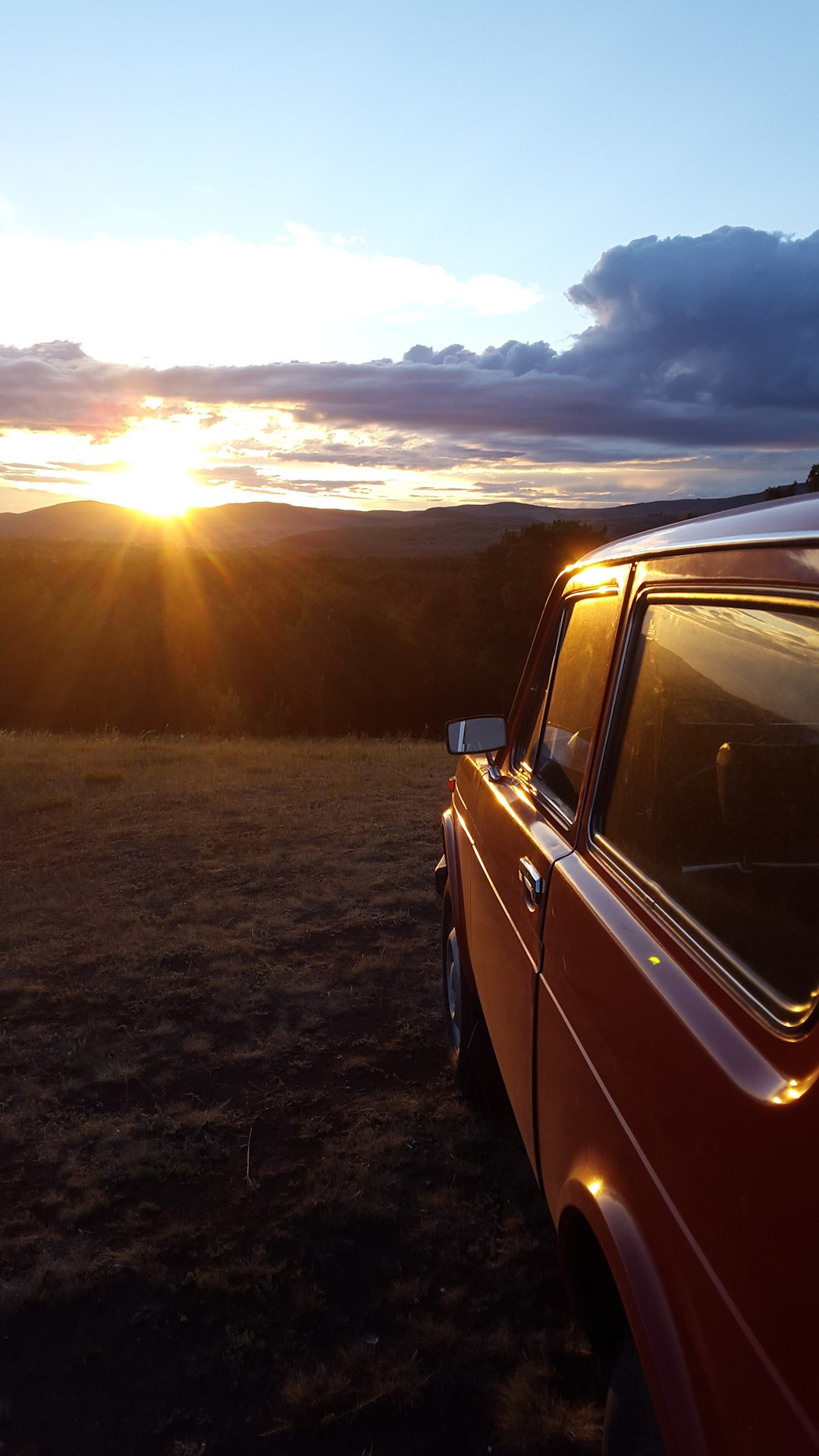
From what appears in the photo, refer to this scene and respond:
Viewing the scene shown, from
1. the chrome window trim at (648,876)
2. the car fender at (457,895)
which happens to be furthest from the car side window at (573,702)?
the car fender at (457,895)

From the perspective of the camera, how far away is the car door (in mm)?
2215

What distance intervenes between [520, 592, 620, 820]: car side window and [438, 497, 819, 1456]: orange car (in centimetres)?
2

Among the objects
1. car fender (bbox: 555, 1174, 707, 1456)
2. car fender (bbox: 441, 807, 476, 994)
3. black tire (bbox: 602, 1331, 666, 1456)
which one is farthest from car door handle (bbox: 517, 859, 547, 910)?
car fender (bbox: 441, 807, 476, 994)

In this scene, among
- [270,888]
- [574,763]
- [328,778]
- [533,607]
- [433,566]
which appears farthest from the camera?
[433,566]

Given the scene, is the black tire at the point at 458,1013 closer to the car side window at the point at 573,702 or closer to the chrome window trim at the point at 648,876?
the car side window at the point at 573,702

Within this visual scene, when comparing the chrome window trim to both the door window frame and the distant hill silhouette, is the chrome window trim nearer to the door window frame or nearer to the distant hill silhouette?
the door window frame

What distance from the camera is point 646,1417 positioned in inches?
57.1

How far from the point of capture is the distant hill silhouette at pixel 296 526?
411ft

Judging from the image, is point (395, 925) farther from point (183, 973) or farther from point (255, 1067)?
point (255, 1067)

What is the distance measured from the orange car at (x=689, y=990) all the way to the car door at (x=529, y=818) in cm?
2

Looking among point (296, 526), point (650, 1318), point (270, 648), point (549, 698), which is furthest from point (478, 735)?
point (296, 526)

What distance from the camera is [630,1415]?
4.87 feet

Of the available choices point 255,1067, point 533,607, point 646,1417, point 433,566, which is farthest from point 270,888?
point 433,566

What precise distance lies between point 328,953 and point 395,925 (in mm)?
527
